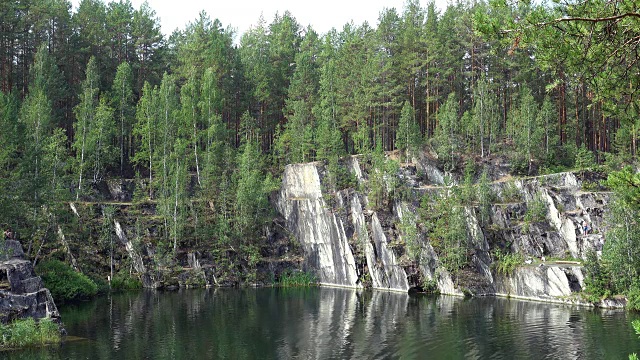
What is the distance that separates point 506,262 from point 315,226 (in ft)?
77.4

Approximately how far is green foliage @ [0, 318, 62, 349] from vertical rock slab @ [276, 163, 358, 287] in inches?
1371

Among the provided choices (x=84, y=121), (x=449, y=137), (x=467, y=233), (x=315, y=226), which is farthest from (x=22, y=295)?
(x=449, y=137)

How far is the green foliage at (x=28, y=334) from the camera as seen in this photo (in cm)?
3247

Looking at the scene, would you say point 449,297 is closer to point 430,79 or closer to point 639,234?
point 639,234

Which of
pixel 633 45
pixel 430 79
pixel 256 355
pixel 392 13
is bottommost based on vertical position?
pixel 256 355

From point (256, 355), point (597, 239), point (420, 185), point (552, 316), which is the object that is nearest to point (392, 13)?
point (420, 185)

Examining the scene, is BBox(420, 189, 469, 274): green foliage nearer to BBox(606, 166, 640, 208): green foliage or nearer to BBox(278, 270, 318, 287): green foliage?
BBox(278, 270, 318, 287): green foliage

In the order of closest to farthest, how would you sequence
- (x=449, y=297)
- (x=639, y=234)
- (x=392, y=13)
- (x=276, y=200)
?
(x=639, y=234)
(x=449, y=297)
(x=276, y=200)
(x=392, y=13)

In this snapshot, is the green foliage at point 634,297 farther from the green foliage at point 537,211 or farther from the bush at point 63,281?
the bush at point 63,281

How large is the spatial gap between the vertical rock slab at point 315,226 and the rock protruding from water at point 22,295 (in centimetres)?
3383

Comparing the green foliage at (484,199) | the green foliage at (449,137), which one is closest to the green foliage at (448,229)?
the green foliage at (484,199)

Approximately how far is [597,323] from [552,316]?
12.7 feet

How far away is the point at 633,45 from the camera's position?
12.5 metres

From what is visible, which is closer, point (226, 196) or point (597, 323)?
point (597, 323)
